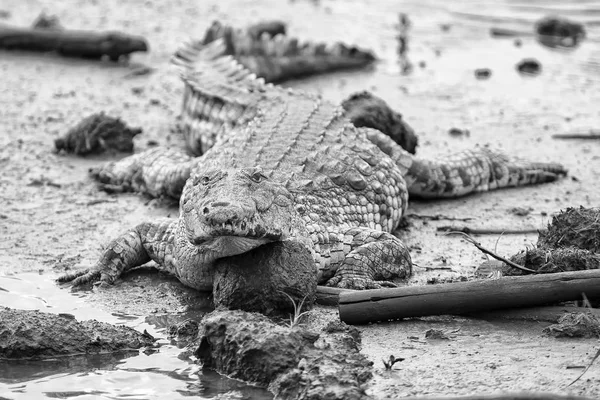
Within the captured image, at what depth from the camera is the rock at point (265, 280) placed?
5.59m

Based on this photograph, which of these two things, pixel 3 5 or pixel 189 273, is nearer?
pixel 189 273

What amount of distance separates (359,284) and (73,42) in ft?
22.8

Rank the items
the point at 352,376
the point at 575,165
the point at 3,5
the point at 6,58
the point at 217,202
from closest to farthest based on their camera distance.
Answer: the point at 352,376, the point at 217,202, the point at 575,165, the point at 6,58, the point at 3,5

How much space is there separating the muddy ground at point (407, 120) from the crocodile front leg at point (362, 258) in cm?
18

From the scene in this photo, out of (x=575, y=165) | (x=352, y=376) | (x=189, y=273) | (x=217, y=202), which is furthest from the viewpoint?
(x=575, y=165)

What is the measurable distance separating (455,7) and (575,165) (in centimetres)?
692

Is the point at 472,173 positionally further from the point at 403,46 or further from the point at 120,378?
the point at 403,46

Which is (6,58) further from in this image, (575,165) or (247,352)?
(247,352)

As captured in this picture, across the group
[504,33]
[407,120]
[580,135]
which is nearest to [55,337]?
[407,120]

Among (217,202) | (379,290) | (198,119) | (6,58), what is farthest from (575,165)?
(6,58)

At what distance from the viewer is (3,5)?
1460cm

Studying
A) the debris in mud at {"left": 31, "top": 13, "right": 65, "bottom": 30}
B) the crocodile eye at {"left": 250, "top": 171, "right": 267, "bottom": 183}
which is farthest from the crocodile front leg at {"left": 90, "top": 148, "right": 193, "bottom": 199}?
the debris in mud at {"left": 31, "top": 13, "right": 65, "bottom": 30}

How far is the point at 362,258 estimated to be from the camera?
20.4 ft

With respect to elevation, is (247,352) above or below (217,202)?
below
